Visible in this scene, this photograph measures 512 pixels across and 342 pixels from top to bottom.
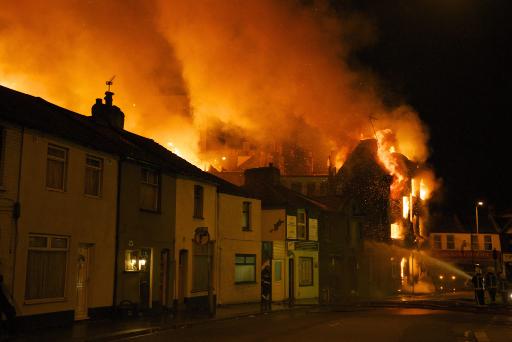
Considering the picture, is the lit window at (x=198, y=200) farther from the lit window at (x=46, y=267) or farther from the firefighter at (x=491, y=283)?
the firefighter at (x=491, y=283)

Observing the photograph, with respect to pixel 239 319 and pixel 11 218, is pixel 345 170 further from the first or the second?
pixel 11 218

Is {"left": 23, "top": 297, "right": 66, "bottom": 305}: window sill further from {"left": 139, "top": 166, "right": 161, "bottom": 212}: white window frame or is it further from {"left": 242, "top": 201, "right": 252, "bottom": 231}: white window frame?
{"left": 242, "top": 201, "right": 252, "bottom": 231}: white window frame

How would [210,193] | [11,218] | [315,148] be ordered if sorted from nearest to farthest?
[11,218]
[210,193]
[315,148]

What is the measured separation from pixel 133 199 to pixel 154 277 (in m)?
3.27

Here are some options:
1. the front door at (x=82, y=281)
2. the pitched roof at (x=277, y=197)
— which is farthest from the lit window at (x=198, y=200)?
the front door at (x=82, y=281)

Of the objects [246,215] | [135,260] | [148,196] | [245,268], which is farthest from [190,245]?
[246,215]

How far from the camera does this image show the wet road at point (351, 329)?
14312 mm

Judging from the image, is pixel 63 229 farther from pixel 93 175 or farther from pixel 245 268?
pixel 245 268

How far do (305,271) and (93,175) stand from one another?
746 inches

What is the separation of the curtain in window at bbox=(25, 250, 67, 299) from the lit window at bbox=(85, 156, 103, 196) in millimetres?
2425

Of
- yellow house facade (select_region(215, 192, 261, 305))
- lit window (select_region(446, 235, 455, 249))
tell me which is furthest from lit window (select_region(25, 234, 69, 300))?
lit window (select_region(446, 235, 455, 249))

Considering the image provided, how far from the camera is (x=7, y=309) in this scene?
539 inches

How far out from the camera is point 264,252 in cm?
3114

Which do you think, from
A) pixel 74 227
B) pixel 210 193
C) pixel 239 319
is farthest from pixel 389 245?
pixel 74 227
